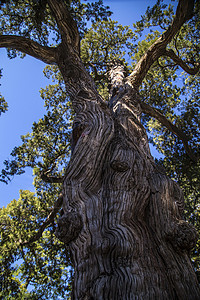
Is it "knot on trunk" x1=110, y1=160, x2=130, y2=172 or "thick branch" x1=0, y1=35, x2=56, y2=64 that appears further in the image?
"thick branch" x1=0, y1=35, x2=56, y2=64

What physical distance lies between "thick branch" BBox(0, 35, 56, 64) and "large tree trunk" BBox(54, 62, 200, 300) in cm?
302

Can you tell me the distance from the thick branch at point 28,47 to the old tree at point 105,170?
0.09 ft

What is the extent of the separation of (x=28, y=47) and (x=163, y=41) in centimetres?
374

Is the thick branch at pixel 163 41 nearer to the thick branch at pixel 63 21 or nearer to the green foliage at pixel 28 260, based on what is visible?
the thick branch at pixel 63 21

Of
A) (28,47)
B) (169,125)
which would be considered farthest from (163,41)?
(28,47)

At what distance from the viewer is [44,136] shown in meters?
8.92

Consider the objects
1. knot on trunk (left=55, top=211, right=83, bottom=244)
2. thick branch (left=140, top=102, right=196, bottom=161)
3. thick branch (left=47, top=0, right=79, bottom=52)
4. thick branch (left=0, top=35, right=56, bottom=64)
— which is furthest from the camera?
thick branch (left=140, top=102, right=196, bottom=161)

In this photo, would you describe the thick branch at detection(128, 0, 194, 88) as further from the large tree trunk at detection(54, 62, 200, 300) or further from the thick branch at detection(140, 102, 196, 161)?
the large tree trunk at detection(54, 62, 200, 300)

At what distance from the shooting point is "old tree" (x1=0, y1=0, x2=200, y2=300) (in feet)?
7.15

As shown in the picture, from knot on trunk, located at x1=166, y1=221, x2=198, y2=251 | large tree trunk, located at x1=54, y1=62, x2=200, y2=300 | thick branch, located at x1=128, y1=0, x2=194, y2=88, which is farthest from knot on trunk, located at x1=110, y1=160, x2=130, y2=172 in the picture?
thick branch, located at x1=128, y1=0, x2=194, y2=88

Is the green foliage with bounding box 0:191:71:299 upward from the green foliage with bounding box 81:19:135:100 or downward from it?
downward

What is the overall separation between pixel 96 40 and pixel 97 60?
31.5 inches

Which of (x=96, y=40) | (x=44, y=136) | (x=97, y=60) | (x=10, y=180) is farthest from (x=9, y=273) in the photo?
(x=96, y=40)

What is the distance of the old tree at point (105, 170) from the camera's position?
218cm
